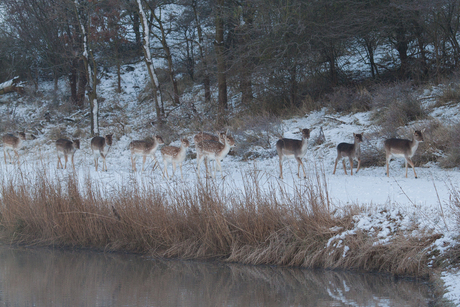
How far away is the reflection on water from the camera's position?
21.9ft

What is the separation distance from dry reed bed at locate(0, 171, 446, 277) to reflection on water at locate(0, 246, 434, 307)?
0.94 ft

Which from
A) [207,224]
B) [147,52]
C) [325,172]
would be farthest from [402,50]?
[207,224]

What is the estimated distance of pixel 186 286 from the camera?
7.39 meters

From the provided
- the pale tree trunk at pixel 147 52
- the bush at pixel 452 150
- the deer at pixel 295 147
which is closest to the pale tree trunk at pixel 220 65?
the pale tree trunk at pixel 147 52

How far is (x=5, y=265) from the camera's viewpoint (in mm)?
8781

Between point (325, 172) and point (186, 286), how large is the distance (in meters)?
7.59

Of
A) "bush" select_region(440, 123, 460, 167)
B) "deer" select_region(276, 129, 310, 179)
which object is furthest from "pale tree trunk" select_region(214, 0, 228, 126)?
"bush" select_region(440, 123, 460, 167)

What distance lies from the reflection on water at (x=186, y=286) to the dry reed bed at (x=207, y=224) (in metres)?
0.29

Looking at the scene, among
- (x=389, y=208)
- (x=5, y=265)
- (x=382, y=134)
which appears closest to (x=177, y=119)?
(x=382, y=134)

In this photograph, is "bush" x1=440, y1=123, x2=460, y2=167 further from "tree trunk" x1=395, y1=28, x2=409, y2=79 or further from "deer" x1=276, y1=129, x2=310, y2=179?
"tree trunk" x1=395, y1=28, x2=409, y2=79

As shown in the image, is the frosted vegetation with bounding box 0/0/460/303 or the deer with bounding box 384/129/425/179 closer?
the frosted vegetation with bounding box 0/0/460/303

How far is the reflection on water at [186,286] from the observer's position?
6676 mm

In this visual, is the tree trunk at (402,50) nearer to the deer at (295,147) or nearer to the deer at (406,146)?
the deer at (406,146)

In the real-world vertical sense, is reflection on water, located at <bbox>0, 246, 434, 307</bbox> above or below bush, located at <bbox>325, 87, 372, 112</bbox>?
below
